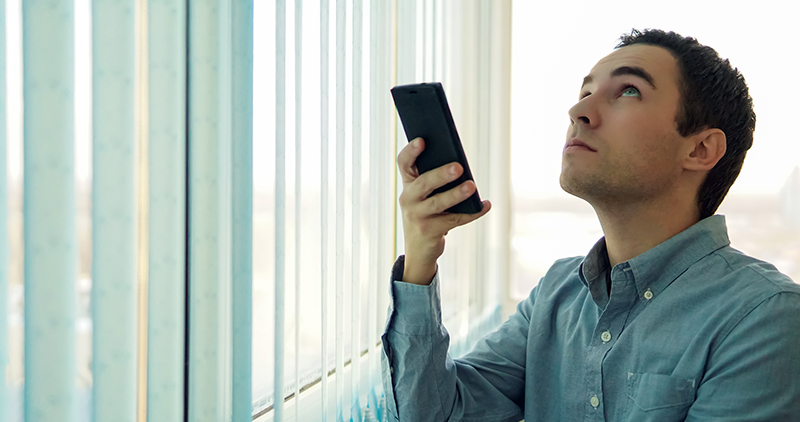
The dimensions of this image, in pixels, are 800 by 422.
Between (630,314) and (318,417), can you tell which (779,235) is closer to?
(630,314)

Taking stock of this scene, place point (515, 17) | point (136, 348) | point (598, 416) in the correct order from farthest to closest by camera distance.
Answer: point (515, 17), point (598, 416), point (136, 348)

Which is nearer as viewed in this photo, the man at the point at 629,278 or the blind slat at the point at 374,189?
the man at the point at 629,278

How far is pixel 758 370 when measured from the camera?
72 cm

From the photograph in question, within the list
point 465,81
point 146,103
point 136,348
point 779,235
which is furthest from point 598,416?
point 779,235

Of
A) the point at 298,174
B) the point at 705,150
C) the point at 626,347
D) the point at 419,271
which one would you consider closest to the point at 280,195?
the point at 298,174

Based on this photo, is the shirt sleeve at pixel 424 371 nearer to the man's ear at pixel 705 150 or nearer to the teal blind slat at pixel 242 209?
the teal blind slat at pixel 242 209

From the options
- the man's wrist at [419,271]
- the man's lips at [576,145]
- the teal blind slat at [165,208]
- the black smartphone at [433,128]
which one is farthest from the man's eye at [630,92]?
the teal blind slat at [165,208]

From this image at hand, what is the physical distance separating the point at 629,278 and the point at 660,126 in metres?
0.28

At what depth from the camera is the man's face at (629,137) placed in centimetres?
93

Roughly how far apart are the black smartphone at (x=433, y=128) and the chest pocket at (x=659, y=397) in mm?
389

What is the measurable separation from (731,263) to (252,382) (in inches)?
35.9

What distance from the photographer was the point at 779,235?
6.96 feet

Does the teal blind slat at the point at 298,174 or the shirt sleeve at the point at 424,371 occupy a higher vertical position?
the teal blind slat at the point at 298,174

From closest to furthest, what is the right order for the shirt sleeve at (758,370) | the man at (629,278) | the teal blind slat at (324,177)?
1. the shirt sleeve at (758,370)
2. the man at (629,278)
3. the teal blind slat at (324,177)
